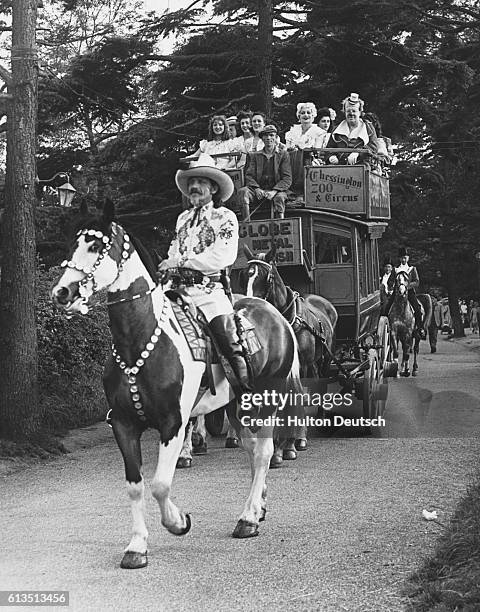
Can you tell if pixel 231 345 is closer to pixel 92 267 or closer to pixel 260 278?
pixel 92 267

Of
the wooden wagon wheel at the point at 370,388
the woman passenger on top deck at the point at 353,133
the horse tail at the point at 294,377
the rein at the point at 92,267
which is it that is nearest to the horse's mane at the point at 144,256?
the rein at the point at 92,267

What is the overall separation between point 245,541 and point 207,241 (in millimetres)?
2168

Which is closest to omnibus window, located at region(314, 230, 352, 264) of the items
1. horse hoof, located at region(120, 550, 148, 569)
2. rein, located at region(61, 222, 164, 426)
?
rein, located at region(61, 222, 164, 426)

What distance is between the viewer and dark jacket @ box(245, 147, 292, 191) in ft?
41.7

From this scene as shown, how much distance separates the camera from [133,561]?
6035mm

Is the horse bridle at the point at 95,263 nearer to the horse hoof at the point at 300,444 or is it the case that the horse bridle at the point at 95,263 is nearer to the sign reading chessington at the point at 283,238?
the horse hoof at the point at 300,444

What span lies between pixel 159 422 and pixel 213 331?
1.03 m

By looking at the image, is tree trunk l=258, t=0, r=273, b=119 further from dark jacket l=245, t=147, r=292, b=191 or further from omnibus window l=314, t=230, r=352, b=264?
omnibus window l=314, t=230, r=352, b=264

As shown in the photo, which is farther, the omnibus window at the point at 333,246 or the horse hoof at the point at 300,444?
the omnibus window at the point at 333,246

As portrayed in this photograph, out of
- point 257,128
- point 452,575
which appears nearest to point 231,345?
point 452,575

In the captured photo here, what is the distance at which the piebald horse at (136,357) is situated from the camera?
6.02m

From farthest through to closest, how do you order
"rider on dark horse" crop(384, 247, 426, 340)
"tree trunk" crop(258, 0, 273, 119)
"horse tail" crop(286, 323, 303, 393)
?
1. "tree trunk" crop(258, 0, 273, 119)
2. "rider on dark horse" crop(384, 247, 426, 340)
3. "horse tail" crop(286, 323, 303, 393)

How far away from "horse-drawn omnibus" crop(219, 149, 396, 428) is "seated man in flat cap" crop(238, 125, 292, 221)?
0.22 metres

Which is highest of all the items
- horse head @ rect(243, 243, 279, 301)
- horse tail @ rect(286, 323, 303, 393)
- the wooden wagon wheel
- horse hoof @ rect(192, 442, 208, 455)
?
horse head @ rect(243, 243, 279, 301)
